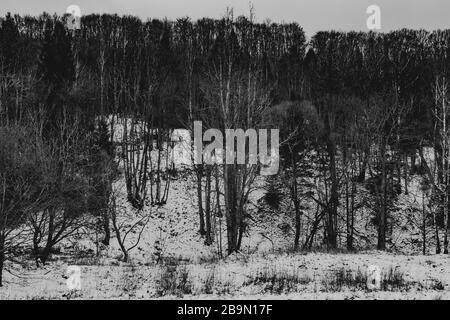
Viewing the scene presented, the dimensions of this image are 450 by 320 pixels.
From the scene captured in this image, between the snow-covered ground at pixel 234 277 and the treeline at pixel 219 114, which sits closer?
the snow-covered ground at pixel 234 277

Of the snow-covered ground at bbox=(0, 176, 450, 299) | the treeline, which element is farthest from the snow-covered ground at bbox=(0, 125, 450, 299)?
the treeline

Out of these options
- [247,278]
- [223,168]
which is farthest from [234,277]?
[223,168]

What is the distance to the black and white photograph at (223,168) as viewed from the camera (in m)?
15.0

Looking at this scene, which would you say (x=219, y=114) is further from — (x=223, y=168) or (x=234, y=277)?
(x=234, y=277)

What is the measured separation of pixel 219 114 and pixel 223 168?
2.69 m

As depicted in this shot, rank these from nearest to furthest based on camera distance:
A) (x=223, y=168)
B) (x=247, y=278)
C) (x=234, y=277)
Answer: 1. (x=247, y=278)
2. (x=234, y=277)
3. (x=223, y=168)

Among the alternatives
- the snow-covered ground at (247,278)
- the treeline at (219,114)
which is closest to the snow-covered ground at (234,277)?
the snow-covered ground at (247,278)

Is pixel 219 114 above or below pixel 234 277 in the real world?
above

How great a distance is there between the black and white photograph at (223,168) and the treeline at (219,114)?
0.19 meters

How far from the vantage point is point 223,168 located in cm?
2231

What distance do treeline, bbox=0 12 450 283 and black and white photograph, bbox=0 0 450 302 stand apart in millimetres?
193

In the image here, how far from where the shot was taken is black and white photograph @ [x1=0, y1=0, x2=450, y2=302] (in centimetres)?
1501

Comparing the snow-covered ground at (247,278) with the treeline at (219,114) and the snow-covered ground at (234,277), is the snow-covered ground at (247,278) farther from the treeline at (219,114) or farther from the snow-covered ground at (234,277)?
→ the treeline at (219,114)

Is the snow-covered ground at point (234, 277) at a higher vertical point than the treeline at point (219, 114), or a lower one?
lower
